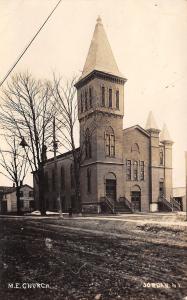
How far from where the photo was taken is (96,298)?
16.1 feet

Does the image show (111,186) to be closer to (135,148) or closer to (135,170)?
(135,170)

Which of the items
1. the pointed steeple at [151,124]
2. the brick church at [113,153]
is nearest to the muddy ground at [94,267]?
the brick church at [113,153]

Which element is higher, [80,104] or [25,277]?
[80,104]

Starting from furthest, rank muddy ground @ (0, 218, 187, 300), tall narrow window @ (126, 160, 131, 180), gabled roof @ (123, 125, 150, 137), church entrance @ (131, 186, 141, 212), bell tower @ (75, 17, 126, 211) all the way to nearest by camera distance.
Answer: gabled roof @ (123, 125, 150, 137) < church entrance @ (131, 186, 141, 212) < tall narrow window @ (126, 160, 131, 180) < bell tower @ (75, 17, 126, 211) < muddy ground @ (0, 218, 187, 300)

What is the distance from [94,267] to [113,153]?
17250 mm

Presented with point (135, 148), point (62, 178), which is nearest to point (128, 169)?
point (135, 148)

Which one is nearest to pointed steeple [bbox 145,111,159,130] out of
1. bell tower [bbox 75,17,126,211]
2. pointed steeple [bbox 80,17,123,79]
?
bell tower [bbox 75,17,126,211]

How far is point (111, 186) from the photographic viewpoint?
22.8 meters

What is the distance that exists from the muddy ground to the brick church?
1354 centimetres

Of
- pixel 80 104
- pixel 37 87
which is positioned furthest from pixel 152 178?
pixel 37 87

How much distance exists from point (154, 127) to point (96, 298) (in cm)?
2233

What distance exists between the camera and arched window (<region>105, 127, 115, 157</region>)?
888 inches

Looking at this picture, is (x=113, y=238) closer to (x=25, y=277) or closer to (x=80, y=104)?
(x=25, y=277)

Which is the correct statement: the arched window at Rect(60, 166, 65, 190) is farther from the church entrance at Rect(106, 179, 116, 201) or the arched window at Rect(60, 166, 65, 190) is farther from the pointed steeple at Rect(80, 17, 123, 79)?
the pointed steeple at Rect(80, 17, 123, 79)
